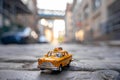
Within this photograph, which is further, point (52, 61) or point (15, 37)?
point (15, 37)

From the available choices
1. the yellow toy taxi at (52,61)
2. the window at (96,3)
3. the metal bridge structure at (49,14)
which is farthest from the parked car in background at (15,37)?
the metal bridge structure at (49,14)

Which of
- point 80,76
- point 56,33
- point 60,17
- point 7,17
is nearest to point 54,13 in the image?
point 60,17

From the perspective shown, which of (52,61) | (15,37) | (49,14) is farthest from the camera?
(49,14)

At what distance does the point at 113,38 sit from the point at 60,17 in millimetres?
56972

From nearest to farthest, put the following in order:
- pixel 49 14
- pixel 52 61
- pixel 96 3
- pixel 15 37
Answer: pixel 52 61
pixel 15 37
pixel 96 3
pixel 49 14

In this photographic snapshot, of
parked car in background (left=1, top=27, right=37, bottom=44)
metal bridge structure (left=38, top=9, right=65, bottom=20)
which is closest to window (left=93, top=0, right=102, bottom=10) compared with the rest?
parked car in background (left=1, top=27, right=37, bottom=44)

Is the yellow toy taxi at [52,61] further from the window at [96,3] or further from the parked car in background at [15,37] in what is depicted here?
the window at [96,3]

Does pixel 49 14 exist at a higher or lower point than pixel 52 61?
higher

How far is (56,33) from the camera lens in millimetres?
114438

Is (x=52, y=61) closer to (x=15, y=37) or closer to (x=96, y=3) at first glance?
(x=15, y=37)

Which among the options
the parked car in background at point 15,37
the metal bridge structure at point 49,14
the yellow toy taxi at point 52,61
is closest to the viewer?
the yellow toy taxi at point 52,61

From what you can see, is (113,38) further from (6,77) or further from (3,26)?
(6,77)

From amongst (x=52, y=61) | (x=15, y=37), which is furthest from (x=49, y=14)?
(x=52, y=61)

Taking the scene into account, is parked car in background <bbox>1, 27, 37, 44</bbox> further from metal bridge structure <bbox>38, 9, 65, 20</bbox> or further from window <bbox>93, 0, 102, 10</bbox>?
metal bridge structure <bbox>38, 9, 65, 20</bbox>
